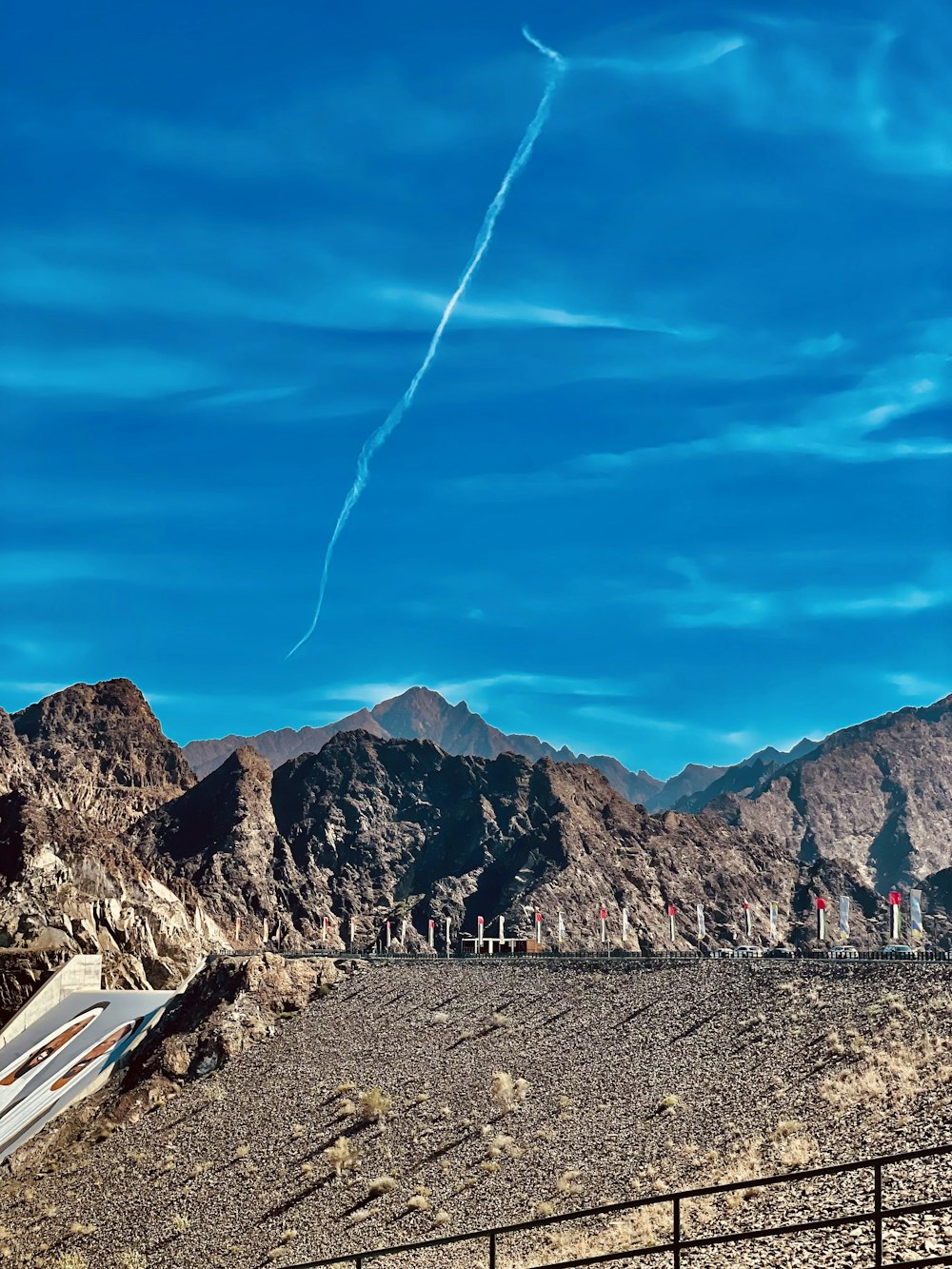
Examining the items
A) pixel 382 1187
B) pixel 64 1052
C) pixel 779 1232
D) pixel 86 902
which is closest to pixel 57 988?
pixel 64 1052

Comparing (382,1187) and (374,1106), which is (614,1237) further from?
(374,1106)

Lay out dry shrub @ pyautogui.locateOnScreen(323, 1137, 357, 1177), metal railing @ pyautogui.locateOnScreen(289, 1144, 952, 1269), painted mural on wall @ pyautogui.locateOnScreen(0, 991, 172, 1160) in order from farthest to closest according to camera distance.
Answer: painted mural on wall @ pyautogui.locateOnScreen(0, 991, 172, 1160)
dry shrub @ pyautogui.locateOnScreen(323, 1137, 357, 1177)
metal railing @ pyautogui.locateOnScreen(289, 1144, 952, 1269)

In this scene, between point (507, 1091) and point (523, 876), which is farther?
point (523, 876)

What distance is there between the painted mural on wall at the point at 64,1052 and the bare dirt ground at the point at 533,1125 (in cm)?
458

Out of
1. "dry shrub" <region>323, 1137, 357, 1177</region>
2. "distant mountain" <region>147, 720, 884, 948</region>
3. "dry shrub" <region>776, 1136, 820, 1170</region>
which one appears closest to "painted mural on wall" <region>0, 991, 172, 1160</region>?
"dry shrub" <region>323, 1137, 357, 1177</region>

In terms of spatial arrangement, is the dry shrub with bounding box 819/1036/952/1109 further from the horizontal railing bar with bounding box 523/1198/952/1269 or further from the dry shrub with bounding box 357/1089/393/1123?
the dry shrub with bounding box 357/1089/393/1123

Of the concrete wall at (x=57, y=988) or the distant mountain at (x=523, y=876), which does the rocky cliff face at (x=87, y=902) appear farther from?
the distant mountain at (x=523, y=876)

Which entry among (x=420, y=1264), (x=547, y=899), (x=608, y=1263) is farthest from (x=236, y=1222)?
(x=547, y=899)

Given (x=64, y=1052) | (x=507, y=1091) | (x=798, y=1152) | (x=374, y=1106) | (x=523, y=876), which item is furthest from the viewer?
(x=523, y=876)

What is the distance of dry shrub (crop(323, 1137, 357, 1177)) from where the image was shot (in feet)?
135

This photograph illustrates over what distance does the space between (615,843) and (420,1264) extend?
158727 millimetres

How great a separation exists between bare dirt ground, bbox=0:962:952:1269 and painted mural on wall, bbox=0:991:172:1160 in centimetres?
458

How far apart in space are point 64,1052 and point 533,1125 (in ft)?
108

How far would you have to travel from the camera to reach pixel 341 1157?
41969 mm
